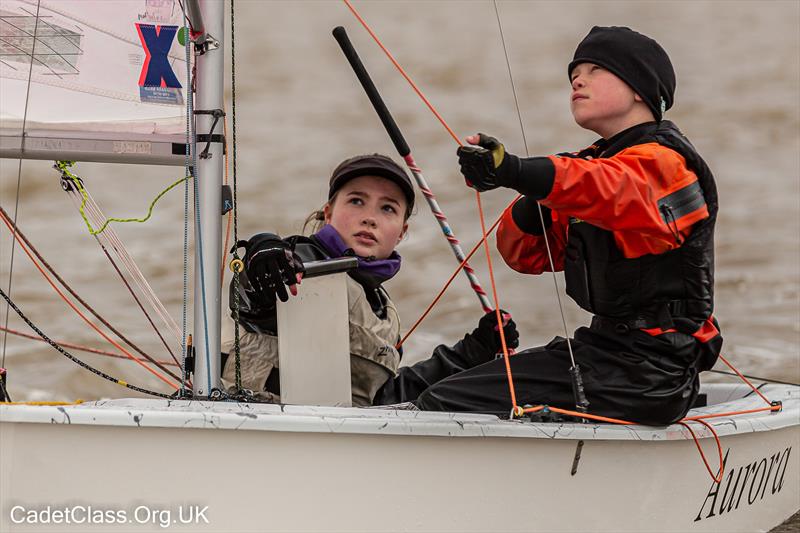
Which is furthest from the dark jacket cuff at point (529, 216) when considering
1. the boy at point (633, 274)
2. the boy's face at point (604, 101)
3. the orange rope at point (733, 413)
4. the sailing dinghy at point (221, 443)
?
the orange rope at point (733, 413)

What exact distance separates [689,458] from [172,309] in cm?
504

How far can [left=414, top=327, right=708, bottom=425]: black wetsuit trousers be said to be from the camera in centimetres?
235

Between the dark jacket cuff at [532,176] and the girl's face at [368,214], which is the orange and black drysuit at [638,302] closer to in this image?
the dark jacket cuff at [532,176]

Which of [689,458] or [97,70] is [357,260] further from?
[689,458]

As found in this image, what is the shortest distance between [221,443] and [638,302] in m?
0.89

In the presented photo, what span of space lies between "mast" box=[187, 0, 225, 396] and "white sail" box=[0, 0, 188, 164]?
5 centimetres

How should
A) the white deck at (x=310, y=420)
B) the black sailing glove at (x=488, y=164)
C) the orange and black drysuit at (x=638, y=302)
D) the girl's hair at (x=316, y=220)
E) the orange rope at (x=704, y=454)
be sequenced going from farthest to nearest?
the girl's hair at (x=316, y=220) → the orange rope at (x=704, y=454) → the orange and black drysuit at (x=638, y=302) → the black sailing glove at (x=488, y=164) → the white deck at (x=310, y=420)

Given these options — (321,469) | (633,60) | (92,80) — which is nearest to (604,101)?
(633,60)

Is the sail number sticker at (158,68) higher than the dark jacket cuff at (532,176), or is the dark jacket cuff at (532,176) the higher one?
the sail number sticker at (158,68)

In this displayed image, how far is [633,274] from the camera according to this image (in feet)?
7.62

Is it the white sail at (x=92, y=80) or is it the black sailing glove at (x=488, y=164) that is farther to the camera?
the white sail at (x=92, y=80)

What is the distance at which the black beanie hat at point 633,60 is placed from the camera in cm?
238

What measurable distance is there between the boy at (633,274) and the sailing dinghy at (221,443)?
104mm

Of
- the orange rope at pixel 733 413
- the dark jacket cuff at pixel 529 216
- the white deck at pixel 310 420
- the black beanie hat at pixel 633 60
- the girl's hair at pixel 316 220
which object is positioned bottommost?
the orange rope at pixel 733 413
